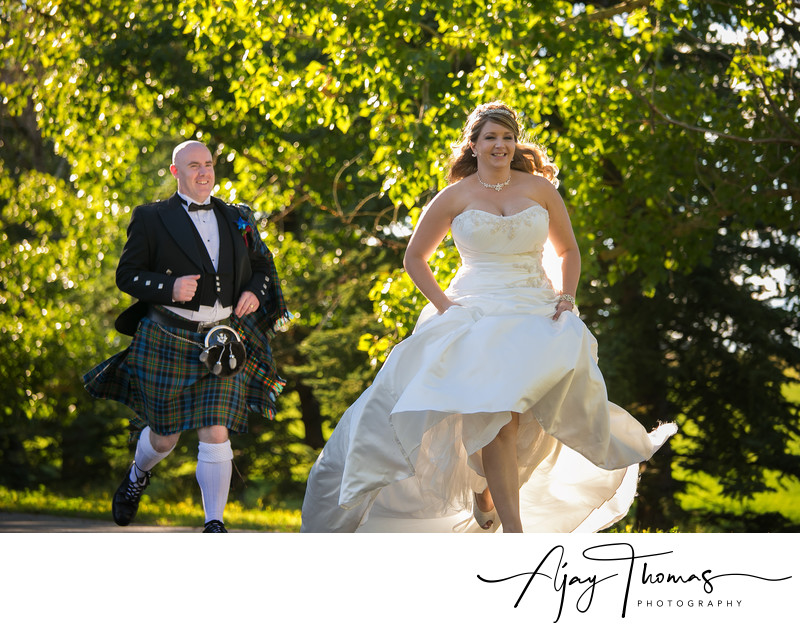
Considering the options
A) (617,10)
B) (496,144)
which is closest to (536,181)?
(496,144)

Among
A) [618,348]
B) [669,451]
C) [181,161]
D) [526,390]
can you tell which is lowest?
[669,451]

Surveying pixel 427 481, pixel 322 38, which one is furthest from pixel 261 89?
pixel 427 481

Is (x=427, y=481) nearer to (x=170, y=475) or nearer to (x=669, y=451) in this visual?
(x=669, y=451)

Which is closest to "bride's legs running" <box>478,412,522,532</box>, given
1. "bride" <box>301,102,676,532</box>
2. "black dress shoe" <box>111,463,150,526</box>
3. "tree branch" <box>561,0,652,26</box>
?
"bride" <box>301,102,676,532</box>

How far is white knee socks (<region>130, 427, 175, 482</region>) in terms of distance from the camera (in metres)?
5.46

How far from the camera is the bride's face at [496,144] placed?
4.91 m

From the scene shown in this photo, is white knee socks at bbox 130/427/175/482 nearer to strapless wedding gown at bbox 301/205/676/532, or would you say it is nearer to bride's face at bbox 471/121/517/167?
strapless wedding gown at bbox 301/205/676/532

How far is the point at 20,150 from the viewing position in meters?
16.7

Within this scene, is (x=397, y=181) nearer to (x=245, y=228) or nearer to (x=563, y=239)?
(x=245, y=228)

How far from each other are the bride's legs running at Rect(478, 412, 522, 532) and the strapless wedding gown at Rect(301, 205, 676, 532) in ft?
0.40
